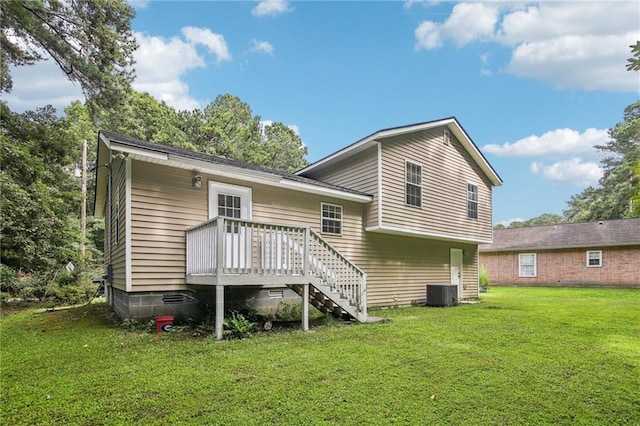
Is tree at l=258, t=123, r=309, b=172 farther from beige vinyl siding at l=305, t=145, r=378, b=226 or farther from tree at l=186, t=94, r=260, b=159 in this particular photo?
beige vinyl siding at l=305, t=145, r=378, b=226

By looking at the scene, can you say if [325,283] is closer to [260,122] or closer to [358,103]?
[358,103]

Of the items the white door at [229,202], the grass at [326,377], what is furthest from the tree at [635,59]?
the white door at [229,202]

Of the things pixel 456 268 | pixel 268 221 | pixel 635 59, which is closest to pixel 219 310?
pixel 268 221

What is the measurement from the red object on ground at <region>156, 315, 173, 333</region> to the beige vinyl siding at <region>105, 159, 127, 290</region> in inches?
45.2

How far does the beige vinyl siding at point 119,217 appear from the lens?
7621 mm

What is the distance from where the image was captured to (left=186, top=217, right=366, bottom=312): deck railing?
6.54 m

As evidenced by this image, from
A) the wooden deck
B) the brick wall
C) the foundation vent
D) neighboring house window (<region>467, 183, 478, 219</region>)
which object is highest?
neighboring house window (<region>467, 183, 478, 219</region>)

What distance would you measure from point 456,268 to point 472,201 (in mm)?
2870

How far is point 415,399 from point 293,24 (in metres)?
13.3

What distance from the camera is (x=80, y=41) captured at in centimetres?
982

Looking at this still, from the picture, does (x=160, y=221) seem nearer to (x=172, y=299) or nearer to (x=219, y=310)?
(x=172, y=299)

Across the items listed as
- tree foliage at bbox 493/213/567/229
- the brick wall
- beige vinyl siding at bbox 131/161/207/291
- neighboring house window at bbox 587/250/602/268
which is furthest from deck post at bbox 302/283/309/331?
tree foliage at bbox 493/213/567/229

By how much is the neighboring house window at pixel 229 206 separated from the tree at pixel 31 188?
583 centimetres

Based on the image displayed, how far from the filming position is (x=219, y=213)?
27.7ft
